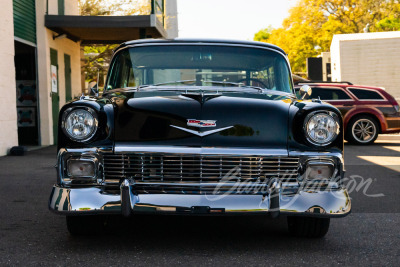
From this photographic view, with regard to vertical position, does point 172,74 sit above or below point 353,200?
above

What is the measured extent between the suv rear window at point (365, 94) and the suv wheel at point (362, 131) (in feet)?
2.12

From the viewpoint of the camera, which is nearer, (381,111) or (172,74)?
(172,74)

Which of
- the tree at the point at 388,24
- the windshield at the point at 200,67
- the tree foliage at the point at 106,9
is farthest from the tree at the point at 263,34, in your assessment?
the windshield at the point at 200,67

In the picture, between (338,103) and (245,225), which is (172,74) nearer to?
(245,225)

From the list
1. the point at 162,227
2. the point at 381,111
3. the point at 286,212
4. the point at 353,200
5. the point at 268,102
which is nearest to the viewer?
the point at 286,212

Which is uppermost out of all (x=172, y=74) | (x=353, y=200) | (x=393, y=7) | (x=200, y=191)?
(x=393, y=7)

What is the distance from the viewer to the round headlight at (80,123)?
433cm

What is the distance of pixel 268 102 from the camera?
455 cm

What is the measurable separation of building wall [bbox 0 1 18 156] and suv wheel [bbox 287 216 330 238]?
895 centimetres

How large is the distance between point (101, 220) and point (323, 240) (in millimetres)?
1691

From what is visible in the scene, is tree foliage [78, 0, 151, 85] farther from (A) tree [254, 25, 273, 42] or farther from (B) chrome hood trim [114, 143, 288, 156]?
(A) tree [254, 25, 273, 42]

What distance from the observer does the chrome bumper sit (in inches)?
162

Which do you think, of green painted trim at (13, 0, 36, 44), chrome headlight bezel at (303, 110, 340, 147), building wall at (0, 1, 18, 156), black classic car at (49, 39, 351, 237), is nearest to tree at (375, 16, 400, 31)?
green painted trim at (13, 0, 36, 44)

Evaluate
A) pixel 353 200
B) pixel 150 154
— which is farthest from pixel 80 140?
pixel 353 200
